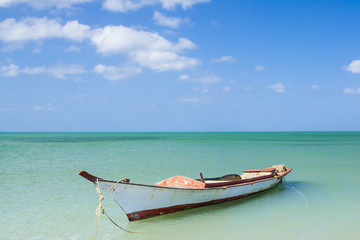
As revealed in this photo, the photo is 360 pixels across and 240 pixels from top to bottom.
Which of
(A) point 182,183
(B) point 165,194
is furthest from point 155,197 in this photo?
(A) point 182,183

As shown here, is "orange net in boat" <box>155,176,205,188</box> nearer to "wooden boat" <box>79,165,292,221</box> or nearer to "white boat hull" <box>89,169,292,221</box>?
"wooden boat" <box>79,165,292,221</box>

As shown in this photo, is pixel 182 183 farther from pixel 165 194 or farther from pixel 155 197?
pixel 155 197

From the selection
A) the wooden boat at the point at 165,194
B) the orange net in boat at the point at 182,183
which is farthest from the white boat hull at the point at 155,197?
the orange net in boat at the point at 182,183

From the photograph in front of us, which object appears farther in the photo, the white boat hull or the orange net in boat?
the orange net in boat

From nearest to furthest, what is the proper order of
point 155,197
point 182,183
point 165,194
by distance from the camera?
point 155,197
point 165,194
point 182,183

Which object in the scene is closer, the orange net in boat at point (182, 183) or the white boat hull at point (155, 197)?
the white boat hull at point (155, 197)

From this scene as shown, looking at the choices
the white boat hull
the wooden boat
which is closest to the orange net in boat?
the wooden boat

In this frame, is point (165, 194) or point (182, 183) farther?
point (182, 183)

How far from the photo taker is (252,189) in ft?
41.4

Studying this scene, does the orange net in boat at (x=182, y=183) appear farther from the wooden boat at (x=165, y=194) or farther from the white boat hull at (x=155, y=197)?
the white boat hull at (x=155, y=197)

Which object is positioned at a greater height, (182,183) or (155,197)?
(182,183)

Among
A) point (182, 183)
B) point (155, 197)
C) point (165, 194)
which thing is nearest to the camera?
point (155, 197)

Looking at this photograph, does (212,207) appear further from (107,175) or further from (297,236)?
(107,175)

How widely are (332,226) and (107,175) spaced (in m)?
13.0
